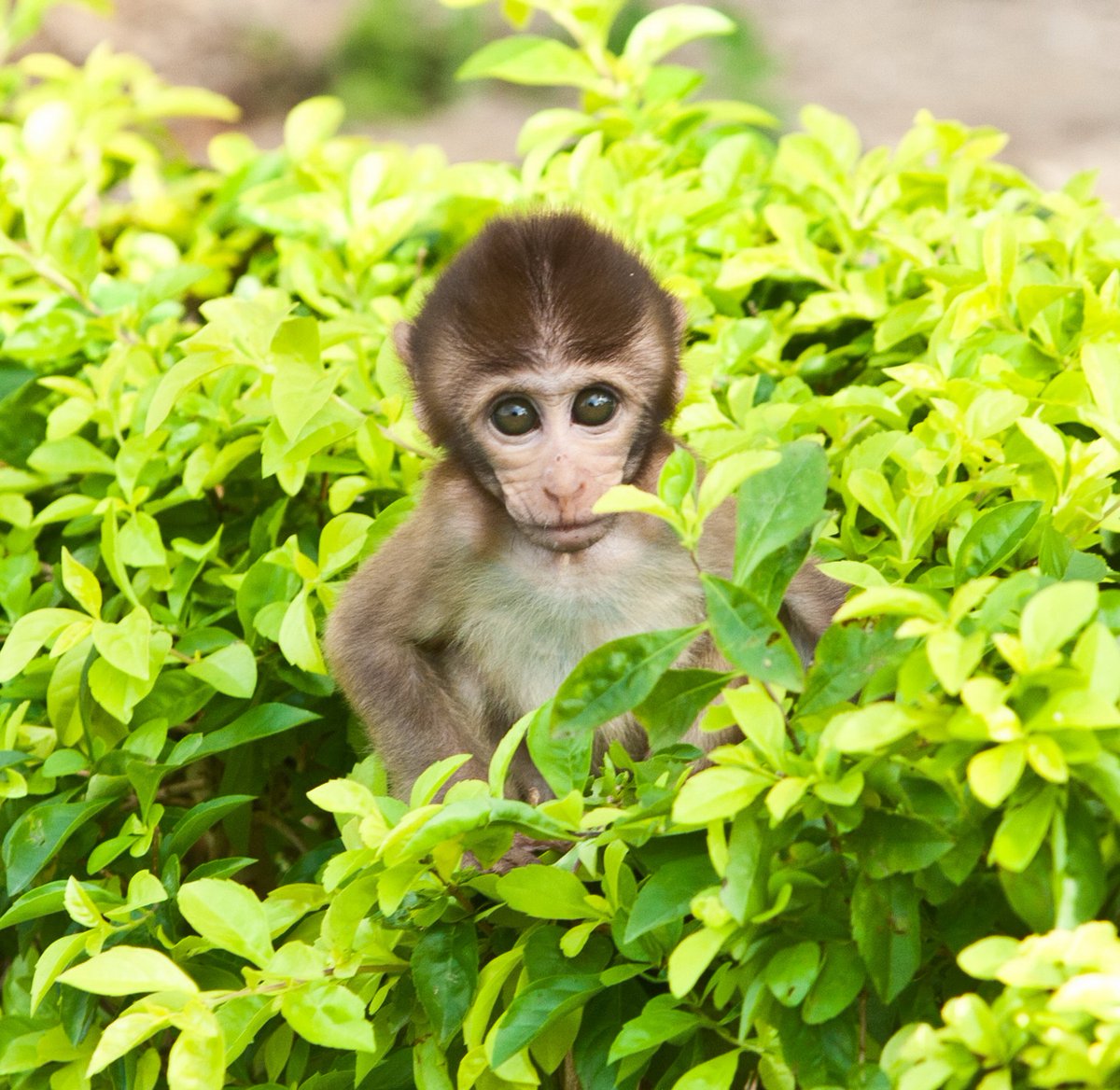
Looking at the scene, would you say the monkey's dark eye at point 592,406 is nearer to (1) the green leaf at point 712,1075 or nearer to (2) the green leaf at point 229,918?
(2) the green leaf at point 229,918

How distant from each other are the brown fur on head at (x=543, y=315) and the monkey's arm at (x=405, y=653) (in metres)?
0.25

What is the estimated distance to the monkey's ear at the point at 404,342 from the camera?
323cm

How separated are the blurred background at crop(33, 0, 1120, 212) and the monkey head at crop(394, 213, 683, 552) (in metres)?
6.75

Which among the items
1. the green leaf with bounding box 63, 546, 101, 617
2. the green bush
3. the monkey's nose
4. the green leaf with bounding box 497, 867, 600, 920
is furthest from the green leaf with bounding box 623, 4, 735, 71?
the green leaf with bounding box 497, 867, 600, 920

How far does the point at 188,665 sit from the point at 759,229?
196 cm

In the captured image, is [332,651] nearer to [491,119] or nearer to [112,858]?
[112,858]

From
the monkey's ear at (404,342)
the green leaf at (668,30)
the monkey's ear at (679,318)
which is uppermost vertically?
the green leaf at (668,30)

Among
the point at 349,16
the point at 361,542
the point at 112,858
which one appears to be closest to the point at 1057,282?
the point at 361,542

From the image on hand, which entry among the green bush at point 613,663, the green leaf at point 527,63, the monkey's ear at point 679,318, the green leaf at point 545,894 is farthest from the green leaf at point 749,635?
the green leaf at point 527,63

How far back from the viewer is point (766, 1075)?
196 centimetres

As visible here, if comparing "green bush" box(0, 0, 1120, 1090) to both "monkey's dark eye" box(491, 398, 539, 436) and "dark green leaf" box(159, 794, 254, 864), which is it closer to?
"dark green leaf" box(159, 794, 254, 864)

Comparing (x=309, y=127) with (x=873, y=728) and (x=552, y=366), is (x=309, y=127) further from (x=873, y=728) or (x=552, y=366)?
(x=873, y=728)

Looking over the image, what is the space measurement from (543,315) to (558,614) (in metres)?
0.63

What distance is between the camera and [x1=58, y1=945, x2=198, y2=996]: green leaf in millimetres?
1991
